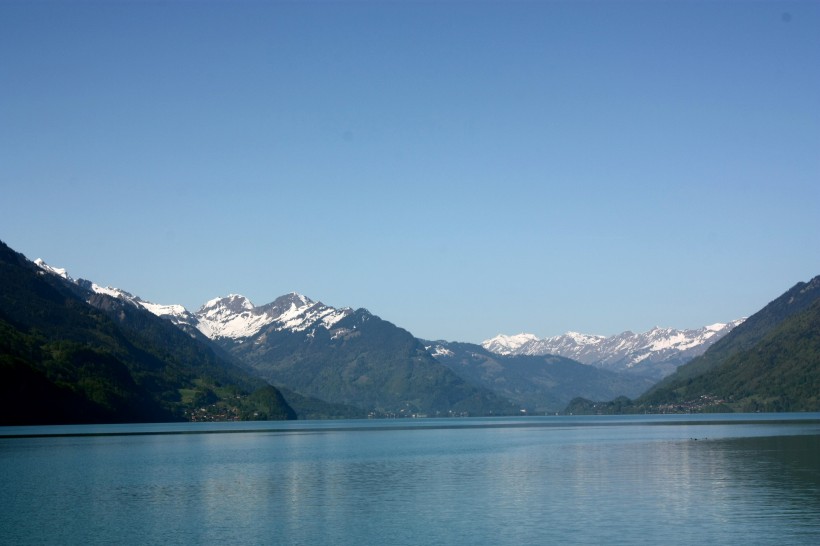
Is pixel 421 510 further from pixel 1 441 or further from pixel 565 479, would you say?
pixel 1 441

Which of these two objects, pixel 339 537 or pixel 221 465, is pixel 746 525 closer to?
pixel 339 537

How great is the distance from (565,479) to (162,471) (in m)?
53.4

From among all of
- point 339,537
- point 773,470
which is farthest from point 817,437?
point 339,537

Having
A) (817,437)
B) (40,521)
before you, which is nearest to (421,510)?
(40,521)

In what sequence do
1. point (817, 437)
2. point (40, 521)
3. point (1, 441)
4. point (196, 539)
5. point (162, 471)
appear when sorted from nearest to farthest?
point (196, 539) → point (40, 521) → point (162, 471) → point (817, 437) → point (1, 441)

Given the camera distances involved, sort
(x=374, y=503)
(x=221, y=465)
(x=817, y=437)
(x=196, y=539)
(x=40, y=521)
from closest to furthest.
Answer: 1. (x=196, y=539)
2. (x=40, y=521)
3. (x=374, y=503)
4. (x=221, y=465)
5. (x=817, y=437)

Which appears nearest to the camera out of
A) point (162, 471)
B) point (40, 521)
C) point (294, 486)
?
point (40, 521)

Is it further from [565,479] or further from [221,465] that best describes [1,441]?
[565,479]

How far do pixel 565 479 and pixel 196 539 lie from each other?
4542 centimetres

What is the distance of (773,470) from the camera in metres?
98.7

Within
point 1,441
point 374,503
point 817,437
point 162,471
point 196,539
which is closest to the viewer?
point 196,539

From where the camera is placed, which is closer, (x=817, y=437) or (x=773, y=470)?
(x=773, y=470)

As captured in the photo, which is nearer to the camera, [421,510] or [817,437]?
[421,510]

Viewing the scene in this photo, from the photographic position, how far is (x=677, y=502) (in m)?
72.5
